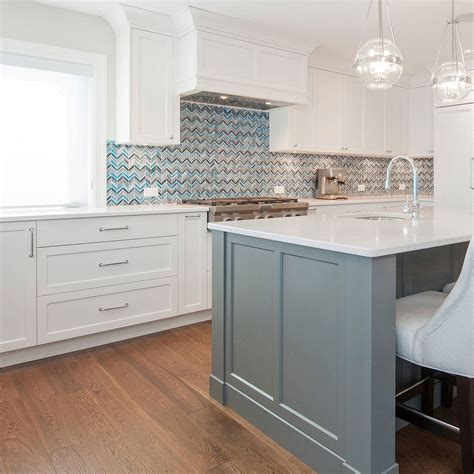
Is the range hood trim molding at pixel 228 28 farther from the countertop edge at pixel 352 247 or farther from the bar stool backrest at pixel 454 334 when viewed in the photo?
the bar stool backrest at pixel 454 334

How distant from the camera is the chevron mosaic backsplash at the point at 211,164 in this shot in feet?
12.6

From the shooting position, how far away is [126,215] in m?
3.15

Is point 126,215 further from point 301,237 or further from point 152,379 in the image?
point 301,237

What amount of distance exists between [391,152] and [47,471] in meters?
5.11

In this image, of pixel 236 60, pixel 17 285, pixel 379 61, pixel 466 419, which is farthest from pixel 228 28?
pixel 466 419

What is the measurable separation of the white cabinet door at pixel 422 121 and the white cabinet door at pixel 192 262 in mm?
3531

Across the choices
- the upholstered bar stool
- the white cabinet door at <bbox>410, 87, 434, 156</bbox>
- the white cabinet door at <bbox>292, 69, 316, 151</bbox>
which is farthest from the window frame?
the white cabinet door at <bbox>410, 87, 434, 156</bbox>

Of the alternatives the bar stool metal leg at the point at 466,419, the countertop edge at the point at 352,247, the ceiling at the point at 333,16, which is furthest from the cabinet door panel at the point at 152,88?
the bar stool metal leg at the point at 466,419

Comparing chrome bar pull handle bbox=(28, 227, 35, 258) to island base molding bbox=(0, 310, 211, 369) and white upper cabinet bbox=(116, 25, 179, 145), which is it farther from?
white upper cabinet bbox=(116, 25, 179, 145)

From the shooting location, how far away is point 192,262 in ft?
11.6

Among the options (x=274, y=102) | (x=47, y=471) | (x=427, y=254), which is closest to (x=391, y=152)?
(x=274, y=102)

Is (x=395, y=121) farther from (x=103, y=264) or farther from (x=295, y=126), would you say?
Answer: (x=103, y=264)

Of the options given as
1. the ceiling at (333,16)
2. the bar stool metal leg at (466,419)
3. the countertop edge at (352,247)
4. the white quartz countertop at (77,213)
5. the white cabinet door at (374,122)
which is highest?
the ceiling at (333,16)

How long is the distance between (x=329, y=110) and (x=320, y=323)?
3734 mm
